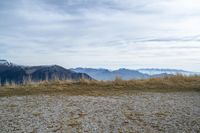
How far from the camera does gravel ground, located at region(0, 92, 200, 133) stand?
12.5m

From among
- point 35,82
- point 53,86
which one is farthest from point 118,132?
point 35,82

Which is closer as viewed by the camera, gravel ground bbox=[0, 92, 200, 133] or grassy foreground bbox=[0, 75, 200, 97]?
gravel ground bbox=[0, 92, 200, 133]

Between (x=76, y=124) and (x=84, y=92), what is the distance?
24.0 feet

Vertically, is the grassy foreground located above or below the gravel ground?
above

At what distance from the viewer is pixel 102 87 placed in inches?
867

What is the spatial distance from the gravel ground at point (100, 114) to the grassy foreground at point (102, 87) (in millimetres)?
1550

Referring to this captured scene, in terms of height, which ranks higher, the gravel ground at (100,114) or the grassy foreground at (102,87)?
the grassy foreground at (102,87)

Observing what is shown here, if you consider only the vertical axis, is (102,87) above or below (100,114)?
above

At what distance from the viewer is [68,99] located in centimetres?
1772

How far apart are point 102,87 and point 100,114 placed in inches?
301

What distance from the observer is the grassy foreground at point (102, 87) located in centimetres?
2022

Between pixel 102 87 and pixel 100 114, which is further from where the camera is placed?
pixel 102 87

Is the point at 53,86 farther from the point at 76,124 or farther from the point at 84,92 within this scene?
the point at 76,124

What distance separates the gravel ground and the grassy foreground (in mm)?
1550
